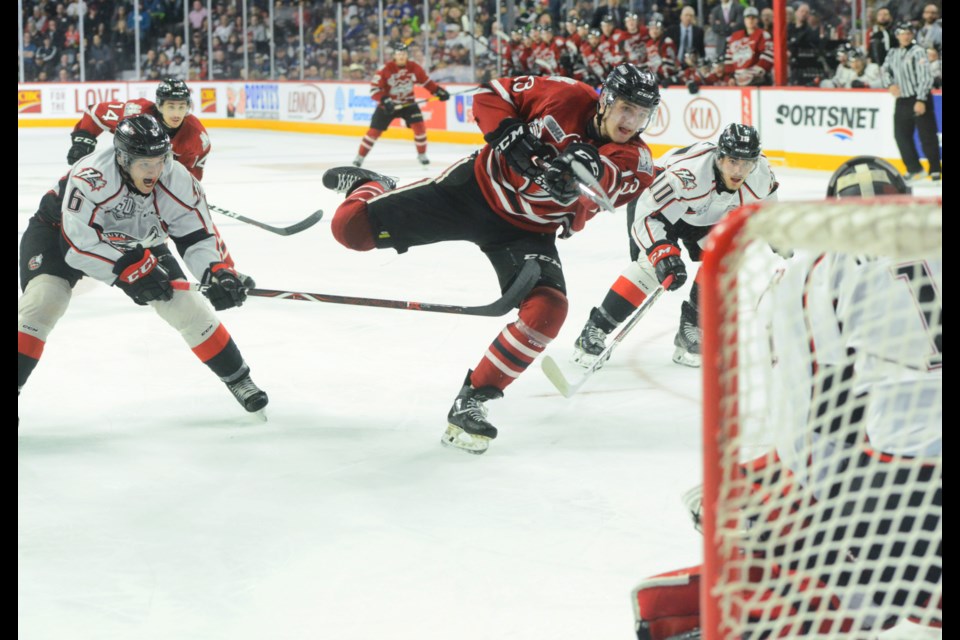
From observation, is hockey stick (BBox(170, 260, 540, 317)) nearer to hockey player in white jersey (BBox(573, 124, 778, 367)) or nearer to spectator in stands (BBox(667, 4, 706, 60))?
hockey player in white jersey (BBox(573, 124, 778, 367))

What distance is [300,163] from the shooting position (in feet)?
36.1

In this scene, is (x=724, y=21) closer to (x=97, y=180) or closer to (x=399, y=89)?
(x=399, y=89)

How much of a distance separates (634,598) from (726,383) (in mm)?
597

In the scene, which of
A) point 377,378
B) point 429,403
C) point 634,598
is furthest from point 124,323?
point 634,598

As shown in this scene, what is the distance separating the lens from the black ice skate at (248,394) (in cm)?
343

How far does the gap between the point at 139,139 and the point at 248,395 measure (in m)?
0.80

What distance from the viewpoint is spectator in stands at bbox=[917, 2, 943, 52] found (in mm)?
8508

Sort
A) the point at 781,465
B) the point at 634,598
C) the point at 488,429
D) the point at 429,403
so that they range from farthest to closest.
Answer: the point at 429,403 < the point at 488,429 < the point at 634,598 < the point at 781,465

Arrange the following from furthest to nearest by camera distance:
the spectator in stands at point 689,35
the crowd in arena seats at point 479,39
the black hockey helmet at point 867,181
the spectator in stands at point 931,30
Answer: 1. the spectator in stands at point 689,35
2. the crowd in arena seats at point 479,39
3. the spectator in stands at point 931,30
4. the black hockey helmet at point 867,181

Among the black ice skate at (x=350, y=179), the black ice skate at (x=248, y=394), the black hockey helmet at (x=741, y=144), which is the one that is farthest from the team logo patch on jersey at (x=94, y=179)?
the black hockey helmet at (x=741, y=144)

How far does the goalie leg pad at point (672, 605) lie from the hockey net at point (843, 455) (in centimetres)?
13

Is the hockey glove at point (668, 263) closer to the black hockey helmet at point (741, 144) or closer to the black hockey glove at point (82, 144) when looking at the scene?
the black hockey helmet at point (741, 144)

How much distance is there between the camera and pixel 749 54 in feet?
32.0
